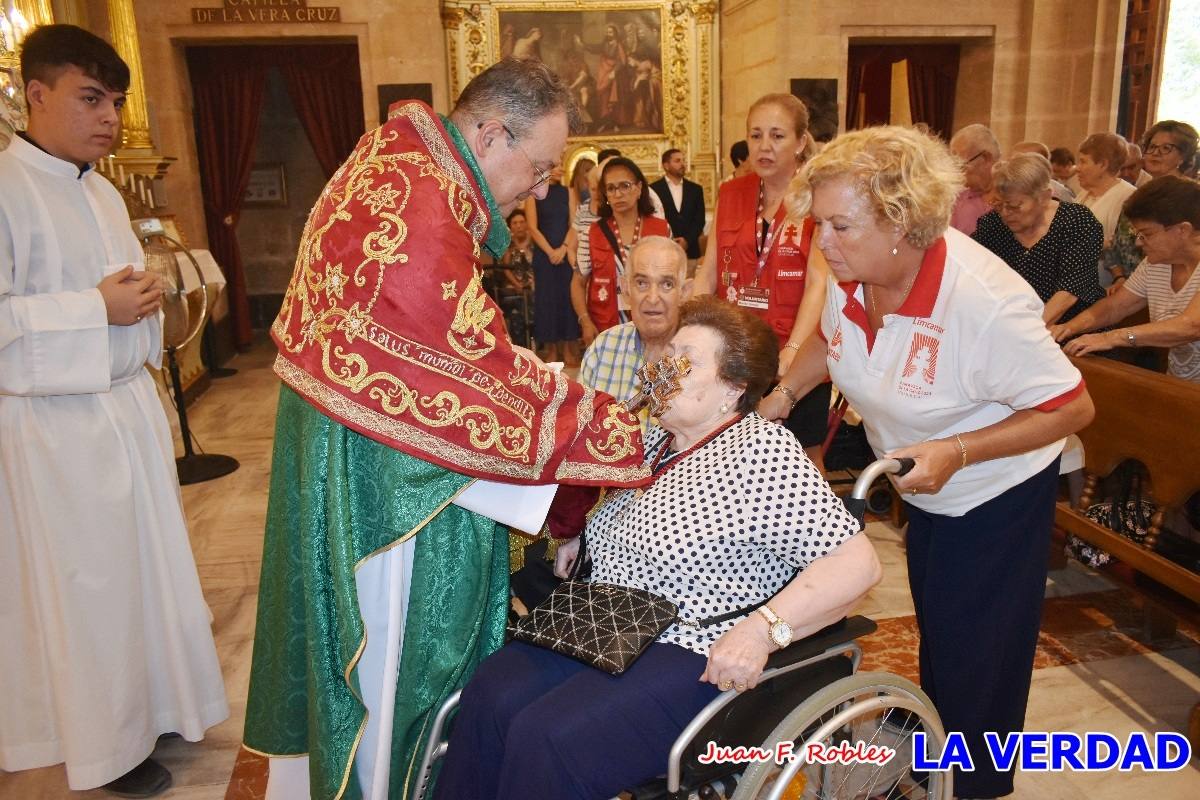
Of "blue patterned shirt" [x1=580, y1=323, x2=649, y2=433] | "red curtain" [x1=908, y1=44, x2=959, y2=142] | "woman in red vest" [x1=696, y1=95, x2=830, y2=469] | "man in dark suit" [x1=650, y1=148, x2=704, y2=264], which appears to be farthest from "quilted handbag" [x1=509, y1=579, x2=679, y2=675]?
"red curtain" [x1=908, y1=44, x2=959, y2=142]

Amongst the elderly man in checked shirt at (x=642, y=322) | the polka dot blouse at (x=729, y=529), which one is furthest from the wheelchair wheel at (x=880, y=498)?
the polka dot blouse at (x=729, y=529)

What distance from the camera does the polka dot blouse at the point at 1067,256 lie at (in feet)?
14.3

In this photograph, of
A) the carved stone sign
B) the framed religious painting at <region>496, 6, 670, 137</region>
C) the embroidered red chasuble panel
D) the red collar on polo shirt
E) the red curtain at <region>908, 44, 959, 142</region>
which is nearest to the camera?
the embroidered red chasuble panel

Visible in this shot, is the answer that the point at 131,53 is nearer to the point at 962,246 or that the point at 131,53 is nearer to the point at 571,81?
the point at 571,81

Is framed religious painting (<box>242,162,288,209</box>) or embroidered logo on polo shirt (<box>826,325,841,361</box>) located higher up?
framed religious painting (<box>242,162,288,209</box>)

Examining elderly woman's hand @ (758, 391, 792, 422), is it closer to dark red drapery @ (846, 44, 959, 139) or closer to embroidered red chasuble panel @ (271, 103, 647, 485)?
embroidered red chasuble panel @ (271, 103, 647, 485)

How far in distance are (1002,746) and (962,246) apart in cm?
125

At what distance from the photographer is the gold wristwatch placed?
1.83 m

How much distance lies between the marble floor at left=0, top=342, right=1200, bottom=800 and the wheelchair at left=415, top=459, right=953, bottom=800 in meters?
0.91

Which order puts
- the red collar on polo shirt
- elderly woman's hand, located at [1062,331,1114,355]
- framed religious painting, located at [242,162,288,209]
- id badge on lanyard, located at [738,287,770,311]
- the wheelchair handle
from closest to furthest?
1. the wheelchair handle
2. the red collar on polo shirt
3. elderly woman's hand, located at [1062,331,1114,355]
4. id badge on lanyard, located at [738,287,770,311]
5. framed religious painting, located at [242,162,288,209]

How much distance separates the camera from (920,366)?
2141 millimetres

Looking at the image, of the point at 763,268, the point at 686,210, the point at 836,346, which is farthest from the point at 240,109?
the point at 836,346

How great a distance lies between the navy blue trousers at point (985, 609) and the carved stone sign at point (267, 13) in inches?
365

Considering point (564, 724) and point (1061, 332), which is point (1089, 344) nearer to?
point (1061, 332)
